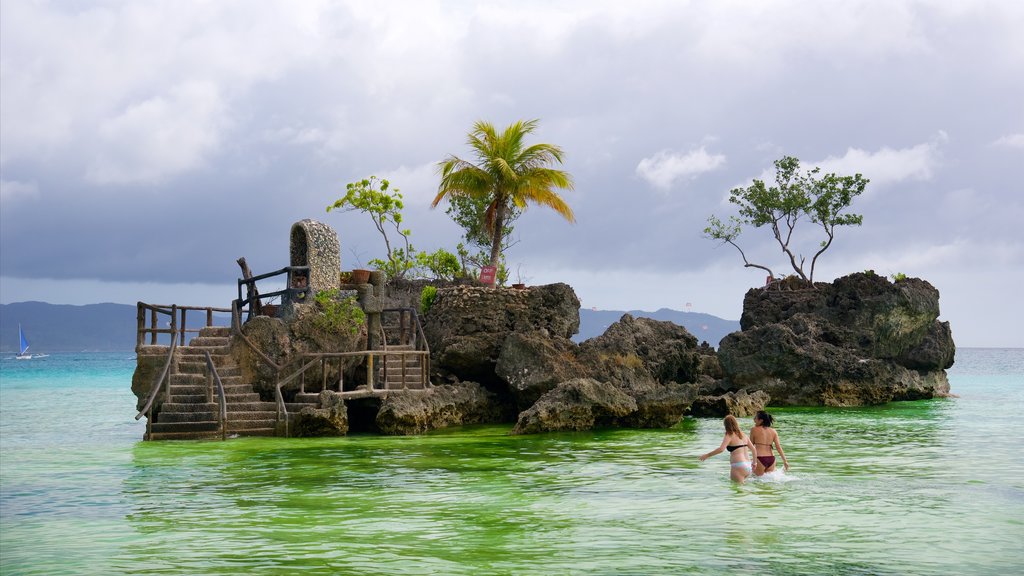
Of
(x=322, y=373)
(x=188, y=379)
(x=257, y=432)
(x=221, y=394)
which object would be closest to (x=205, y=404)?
(x=221, y=394)

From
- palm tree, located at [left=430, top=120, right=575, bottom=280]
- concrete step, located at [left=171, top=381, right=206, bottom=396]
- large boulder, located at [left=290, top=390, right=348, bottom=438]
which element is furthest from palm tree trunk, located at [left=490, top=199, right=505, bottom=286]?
concrete step, located at [left=171, top=381, right=206, bottom=396]

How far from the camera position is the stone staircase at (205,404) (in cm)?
2153

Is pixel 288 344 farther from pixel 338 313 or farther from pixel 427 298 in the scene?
pixel 427 298

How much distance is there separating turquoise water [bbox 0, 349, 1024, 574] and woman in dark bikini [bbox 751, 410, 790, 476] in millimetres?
442

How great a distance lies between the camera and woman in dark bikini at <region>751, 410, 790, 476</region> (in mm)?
14295

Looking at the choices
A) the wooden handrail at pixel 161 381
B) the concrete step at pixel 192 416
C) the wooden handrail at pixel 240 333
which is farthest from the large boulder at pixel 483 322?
the wooden handrail at pixel 161 381

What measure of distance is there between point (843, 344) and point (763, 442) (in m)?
20.9

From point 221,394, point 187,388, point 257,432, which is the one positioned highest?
point 187,388

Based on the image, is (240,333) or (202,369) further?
(240,333)

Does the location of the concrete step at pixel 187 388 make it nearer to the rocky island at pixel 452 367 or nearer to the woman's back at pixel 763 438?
the rocky island at pixel 452 367

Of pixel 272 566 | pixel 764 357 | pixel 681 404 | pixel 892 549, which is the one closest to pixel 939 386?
pixel 764 357

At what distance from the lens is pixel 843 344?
34.1 metres

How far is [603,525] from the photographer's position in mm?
11648

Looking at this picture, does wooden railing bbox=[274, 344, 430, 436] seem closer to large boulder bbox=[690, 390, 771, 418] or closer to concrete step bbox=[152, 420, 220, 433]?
concrete step bbox=[152, 420, 220, 433]
